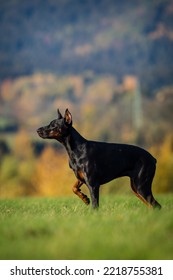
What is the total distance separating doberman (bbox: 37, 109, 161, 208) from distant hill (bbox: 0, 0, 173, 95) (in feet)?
319

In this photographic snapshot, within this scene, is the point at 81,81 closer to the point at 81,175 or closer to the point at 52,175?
the point at 52,175

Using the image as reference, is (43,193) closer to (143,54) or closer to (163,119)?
(163,119)

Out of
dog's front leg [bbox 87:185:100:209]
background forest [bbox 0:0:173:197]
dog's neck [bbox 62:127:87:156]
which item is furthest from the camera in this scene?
background forest [bbox 0:0:173:197]

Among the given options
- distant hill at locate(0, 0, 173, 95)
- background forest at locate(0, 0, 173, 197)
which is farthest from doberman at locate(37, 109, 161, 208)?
distant hill at locate(0, 0, 173, 95)

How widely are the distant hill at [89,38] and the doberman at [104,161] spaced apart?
97279 millimetres

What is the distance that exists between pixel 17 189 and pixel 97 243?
194 ft

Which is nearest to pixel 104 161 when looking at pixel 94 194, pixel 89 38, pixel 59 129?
pixel 94 194

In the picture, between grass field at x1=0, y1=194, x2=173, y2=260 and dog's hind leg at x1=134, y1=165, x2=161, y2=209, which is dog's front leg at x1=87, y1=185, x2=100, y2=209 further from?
grass field at x1=0, y1=194, x2=173, y2=260

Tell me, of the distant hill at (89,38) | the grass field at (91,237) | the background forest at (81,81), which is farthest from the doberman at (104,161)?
the distant hill at (89,38)

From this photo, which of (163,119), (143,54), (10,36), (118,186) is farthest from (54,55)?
(118,186)

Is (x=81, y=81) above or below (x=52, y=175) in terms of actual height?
above

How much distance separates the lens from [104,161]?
1280 centimetres

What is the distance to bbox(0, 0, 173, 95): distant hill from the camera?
415 ft

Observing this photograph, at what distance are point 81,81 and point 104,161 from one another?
11343cm
